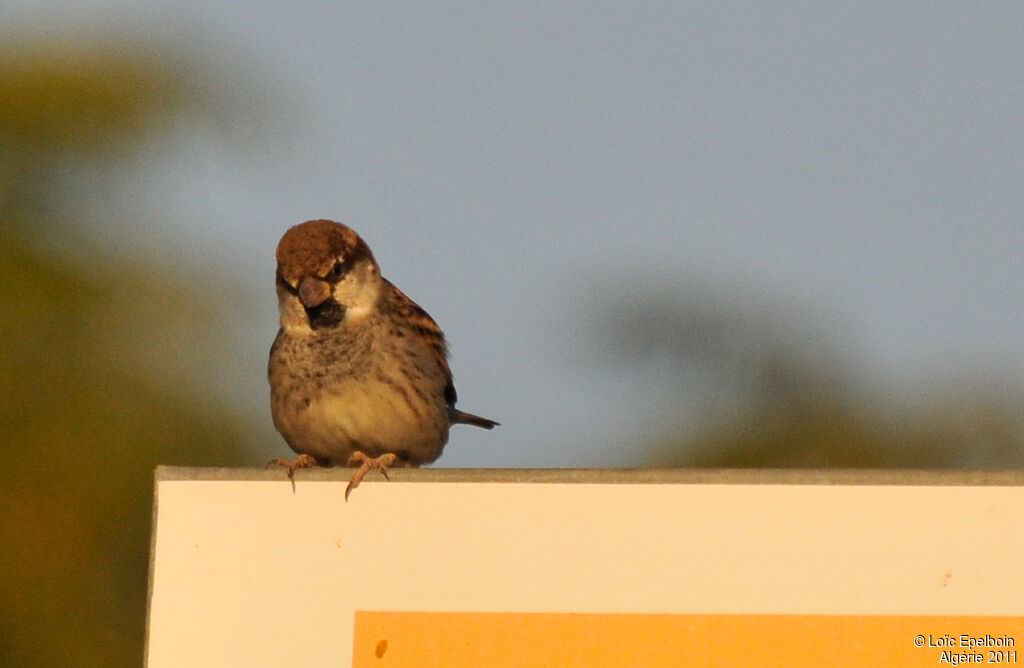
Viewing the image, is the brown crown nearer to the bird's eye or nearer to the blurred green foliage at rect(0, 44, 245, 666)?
the bird's eye

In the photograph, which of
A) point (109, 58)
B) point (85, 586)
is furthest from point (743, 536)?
point (109, 58)

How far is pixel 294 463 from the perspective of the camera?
99.5 inches

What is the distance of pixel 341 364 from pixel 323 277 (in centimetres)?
16

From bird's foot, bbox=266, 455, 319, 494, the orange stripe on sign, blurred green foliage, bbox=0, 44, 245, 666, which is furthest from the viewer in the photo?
blurred green foliage, bbox=0, 44, 245, 666

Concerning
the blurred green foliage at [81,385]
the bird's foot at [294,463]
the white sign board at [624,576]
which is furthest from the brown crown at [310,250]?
the blurred green foliage at [81,385]

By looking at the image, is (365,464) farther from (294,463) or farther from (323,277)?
(323,277)

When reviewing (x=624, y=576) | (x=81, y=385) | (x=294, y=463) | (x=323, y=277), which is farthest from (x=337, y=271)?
(x=81, y=385)

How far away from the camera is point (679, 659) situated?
1.83 m

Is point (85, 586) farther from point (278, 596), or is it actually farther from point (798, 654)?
point (798, 654)

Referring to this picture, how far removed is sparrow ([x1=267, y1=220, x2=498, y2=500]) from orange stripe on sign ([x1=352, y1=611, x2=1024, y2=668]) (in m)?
0.74

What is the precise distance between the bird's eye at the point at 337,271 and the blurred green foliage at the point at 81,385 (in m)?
3.18

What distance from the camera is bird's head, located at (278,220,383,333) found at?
2.68 meters

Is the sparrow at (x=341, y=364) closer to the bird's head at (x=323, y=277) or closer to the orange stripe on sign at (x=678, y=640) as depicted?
the bird's head at (x=323, y=277)

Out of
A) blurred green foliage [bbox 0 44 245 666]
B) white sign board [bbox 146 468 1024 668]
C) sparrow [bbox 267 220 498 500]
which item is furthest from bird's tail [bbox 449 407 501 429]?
blurred green foliage [bbox 0 44 245 666]
